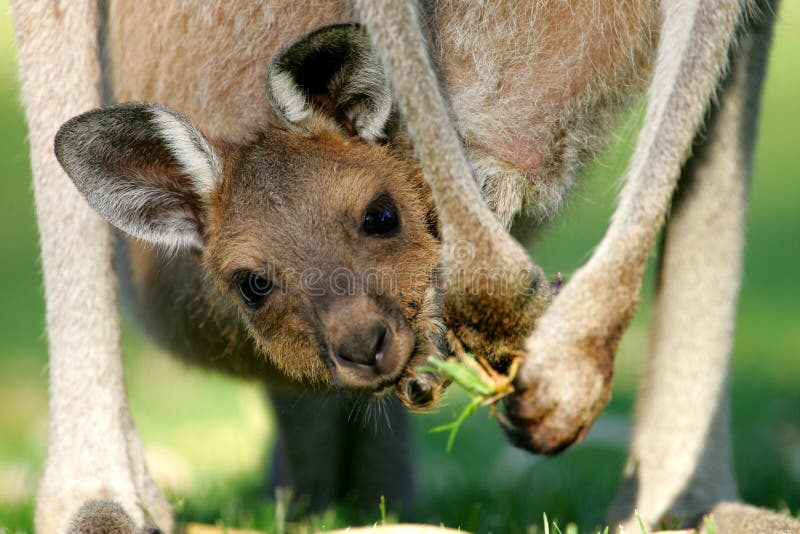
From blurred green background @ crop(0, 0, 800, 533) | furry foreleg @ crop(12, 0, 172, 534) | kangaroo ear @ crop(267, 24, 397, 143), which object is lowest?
blurred green background @ crop(0, 0, 800, 533)

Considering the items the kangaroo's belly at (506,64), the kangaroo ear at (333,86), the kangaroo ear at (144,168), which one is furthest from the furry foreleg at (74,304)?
the kangaroo ear at (333,86)

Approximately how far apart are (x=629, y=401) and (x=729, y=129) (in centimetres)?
355

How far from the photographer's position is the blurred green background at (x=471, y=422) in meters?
3.81

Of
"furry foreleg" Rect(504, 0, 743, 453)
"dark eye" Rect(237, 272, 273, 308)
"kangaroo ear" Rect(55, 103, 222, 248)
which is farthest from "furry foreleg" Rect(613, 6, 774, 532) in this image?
"kangaroo ear" Rect(55, 103, 222, 248)

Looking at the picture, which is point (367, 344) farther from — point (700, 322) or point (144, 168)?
point (700, 322)

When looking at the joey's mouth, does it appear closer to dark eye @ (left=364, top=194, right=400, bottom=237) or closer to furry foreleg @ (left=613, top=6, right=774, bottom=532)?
dark eye @ (left=364, top=194, right=400, bottom=237)

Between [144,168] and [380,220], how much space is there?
0.68 meters

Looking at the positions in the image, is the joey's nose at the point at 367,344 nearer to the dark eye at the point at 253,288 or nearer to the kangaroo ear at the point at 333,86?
the dark eye at the point at 253,288

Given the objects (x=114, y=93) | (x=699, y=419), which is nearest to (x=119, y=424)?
(x=114, y=93)

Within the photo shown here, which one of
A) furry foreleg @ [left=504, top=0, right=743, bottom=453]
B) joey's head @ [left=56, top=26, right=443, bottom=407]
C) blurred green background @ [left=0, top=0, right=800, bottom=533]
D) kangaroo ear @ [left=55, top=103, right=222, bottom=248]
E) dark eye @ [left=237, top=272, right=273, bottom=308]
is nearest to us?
furry foreleg @ [left=504, top=0, right=743, bottom=453]

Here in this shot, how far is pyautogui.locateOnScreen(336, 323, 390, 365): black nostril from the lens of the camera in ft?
8.22

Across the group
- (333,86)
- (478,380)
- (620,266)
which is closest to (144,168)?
(333,86)

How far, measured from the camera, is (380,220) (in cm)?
280

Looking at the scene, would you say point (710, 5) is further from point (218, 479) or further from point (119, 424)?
point (218, 479)
